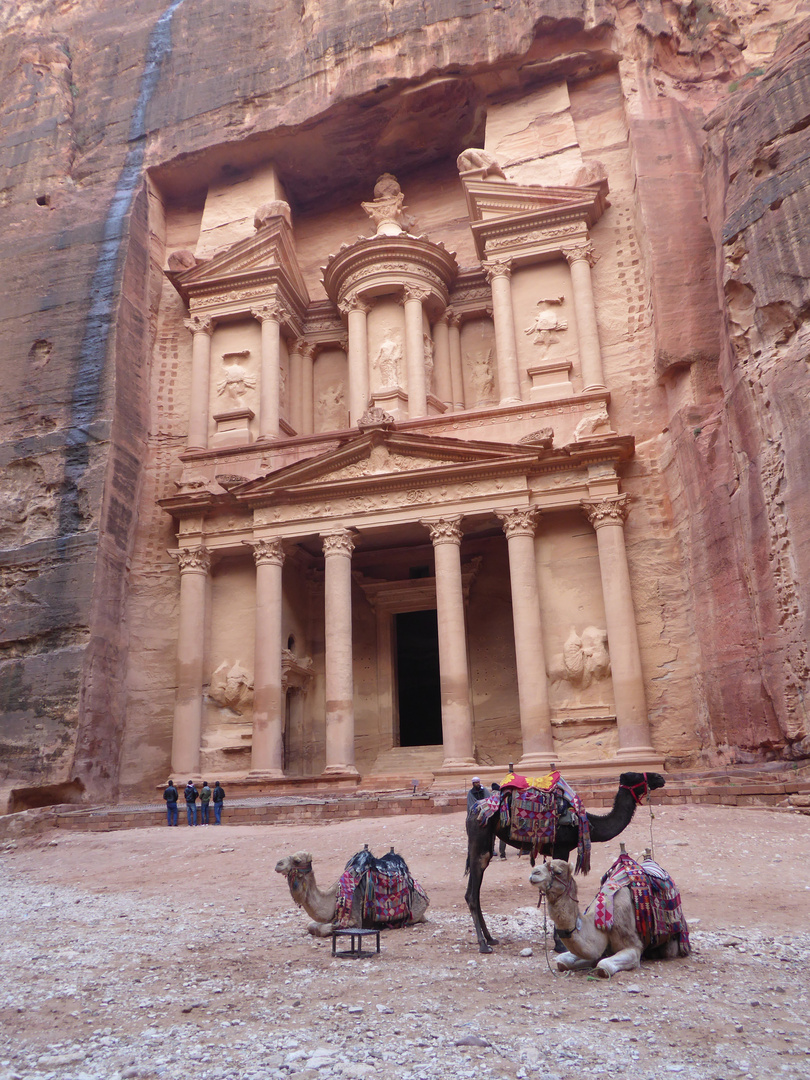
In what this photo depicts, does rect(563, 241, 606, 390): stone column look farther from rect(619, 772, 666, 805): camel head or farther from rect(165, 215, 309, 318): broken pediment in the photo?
rect(619, 772, 666, 805): camel head

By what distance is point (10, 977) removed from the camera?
6.07 m

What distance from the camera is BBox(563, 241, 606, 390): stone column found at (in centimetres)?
2031

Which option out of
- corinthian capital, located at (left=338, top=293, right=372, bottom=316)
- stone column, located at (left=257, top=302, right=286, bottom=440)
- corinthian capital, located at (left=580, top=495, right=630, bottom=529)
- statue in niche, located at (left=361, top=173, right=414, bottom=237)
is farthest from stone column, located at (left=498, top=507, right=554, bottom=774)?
statue in niche, located at (left=361, top=173, right=414, bottom=237)

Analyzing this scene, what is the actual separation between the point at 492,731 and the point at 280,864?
14.8 meters

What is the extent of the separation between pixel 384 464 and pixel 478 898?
14587 mm

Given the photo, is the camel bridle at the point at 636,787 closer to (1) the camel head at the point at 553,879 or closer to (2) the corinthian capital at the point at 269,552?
(1) the camel head at the point at 553,879

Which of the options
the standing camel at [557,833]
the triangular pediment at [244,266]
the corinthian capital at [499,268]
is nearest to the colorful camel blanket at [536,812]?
the standing camel at [557,833]

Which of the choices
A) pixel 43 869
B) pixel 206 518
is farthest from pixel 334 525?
pixel 43 869

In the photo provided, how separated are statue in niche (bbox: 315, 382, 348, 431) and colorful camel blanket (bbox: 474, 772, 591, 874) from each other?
63.1ft

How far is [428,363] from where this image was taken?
2309cm

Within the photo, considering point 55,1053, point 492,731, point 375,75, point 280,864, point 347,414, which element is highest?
point 375,75

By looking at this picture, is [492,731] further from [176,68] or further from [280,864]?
[176,68]

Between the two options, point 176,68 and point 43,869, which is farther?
point 176,68

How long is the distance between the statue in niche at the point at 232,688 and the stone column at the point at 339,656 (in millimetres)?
2270
